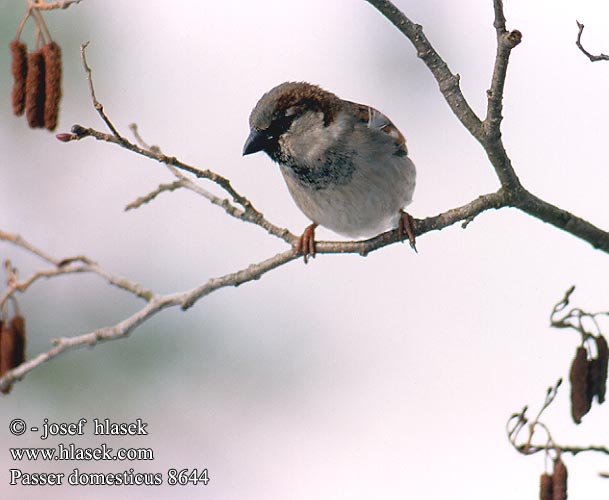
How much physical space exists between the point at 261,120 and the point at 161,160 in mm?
766

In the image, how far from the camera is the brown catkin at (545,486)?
5.59 ft

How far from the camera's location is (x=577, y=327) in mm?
1856

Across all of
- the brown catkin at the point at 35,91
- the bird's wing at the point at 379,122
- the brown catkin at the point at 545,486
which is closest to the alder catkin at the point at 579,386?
the brown catkin at the point at 545,486

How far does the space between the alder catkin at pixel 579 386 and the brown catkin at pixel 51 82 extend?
1.27 m

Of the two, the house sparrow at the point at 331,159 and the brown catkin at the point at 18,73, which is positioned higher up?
the house sparrow at the point at 331,159

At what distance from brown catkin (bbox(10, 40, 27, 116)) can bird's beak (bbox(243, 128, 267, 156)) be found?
777 millimetres

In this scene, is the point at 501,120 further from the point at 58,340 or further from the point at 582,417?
the point at 58,340

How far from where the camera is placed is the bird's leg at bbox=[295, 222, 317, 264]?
216 centimetres

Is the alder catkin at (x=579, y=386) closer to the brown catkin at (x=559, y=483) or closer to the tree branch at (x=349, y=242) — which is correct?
the brown catkin at (x=559, y=483)

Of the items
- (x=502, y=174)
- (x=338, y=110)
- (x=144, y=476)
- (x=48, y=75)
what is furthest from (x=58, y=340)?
(x=338, y=110)

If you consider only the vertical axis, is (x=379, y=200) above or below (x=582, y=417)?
above

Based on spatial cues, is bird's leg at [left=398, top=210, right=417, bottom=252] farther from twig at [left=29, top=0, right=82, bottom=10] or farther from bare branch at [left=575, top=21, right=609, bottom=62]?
twig at [left=29, top=0, right=82, bottom=10]

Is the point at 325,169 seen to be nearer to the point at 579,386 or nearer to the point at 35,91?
the point at 35,91

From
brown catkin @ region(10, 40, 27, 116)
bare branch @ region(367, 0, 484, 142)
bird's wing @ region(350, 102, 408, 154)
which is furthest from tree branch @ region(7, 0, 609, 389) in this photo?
bird's wing @ region(350, 102, 408, 154)
